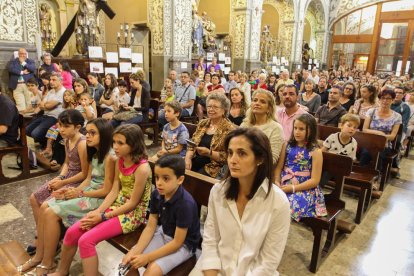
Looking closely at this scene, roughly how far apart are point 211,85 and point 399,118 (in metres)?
4.12

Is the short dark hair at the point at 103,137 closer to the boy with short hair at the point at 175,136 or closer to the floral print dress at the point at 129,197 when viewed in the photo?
the floral print dress at the point at 129,197

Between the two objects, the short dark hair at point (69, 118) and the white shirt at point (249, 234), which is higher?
the short dark hair at point (69, 118)

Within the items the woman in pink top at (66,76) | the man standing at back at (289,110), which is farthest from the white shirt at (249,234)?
the woman in pink top at (66,76)

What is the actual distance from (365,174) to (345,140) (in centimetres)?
55

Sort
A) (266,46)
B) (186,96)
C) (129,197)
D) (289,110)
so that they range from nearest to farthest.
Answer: (129,197) < (289,110) < (186,96) < (266,46)

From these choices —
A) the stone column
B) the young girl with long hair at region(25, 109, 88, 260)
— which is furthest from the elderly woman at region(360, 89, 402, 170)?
the stone column

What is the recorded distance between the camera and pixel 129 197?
2238mm

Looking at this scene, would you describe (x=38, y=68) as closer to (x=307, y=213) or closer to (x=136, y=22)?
(x=136, y=22)

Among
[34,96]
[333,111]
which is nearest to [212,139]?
[333,111]

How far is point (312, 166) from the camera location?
2.46 m

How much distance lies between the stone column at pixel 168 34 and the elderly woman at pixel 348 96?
521 centimetres

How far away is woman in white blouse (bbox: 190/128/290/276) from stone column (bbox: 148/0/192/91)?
7630 millimetres

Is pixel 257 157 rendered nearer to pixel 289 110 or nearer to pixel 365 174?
pixel 289 110

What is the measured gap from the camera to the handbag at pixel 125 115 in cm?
524
